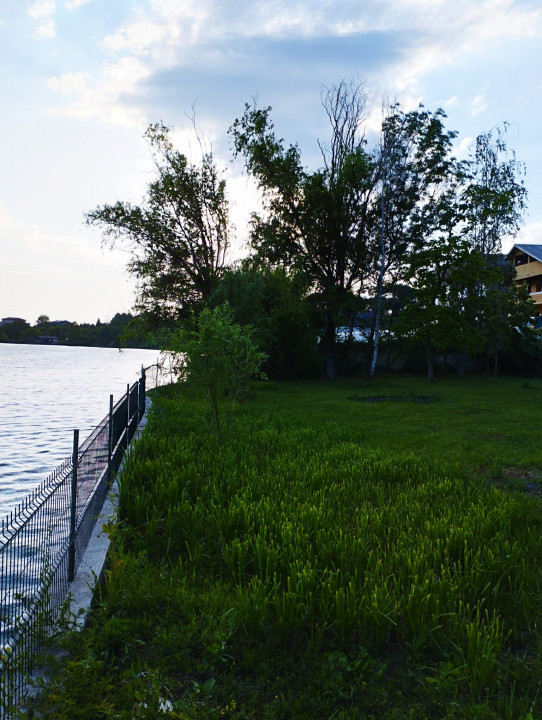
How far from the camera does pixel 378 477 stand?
8625mm

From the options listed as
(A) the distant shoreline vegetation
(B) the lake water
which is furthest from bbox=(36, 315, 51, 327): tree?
(B) the lake water

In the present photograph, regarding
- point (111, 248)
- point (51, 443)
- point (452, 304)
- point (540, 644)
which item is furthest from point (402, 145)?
point (540, 644)

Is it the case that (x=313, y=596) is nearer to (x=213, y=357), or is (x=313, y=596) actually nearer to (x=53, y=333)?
(x=213, y=357)

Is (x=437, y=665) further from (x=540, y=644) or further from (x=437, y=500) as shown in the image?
(x=437, y=500)

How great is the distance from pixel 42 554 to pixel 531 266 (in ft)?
187

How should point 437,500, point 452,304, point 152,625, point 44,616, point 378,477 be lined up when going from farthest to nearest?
point 452,304 < point 378,477 < point 437,500 < point 152,625 < point 44,616

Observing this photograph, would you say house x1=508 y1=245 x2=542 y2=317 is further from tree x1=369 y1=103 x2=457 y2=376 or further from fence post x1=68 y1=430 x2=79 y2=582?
fence post x1=68 y1=430 x2=79 y2=582

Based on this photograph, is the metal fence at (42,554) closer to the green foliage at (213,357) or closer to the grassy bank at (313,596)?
the grassy bank at (313,596)

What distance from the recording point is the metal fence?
3467 mm

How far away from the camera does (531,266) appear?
53.6 m

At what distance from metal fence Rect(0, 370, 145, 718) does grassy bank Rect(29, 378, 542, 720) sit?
31cm

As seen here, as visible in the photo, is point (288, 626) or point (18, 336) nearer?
point (288, 626)

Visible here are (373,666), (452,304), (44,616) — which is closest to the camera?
(373,666)

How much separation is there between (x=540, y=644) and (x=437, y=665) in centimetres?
89
